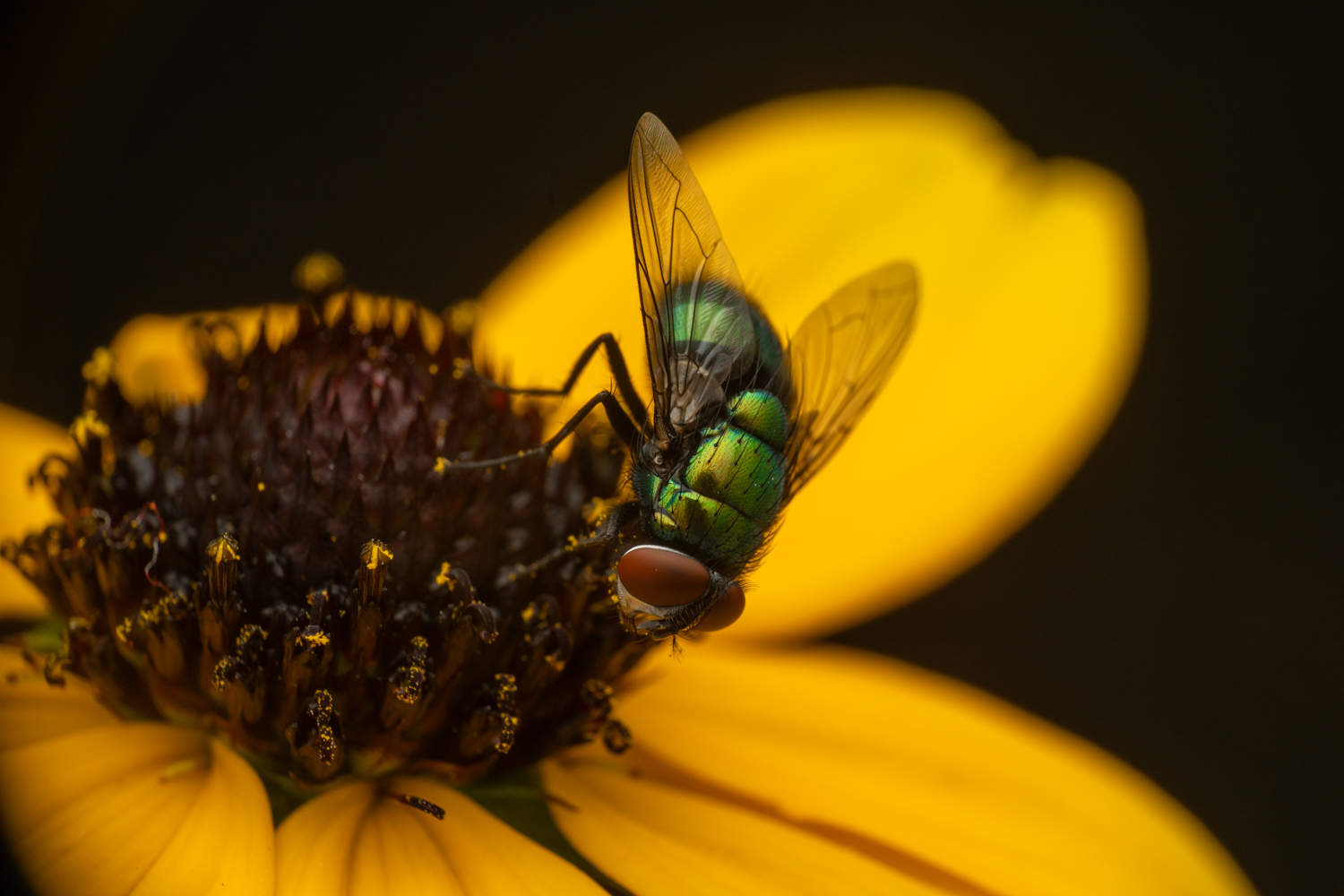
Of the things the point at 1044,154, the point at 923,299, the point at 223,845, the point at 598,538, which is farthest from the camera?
the point at 1044,154

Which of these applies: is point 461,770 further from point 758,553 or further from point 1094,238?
→ point 1094,238

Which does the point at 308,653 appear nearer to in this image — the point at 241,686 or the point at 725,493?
the point at 241,686

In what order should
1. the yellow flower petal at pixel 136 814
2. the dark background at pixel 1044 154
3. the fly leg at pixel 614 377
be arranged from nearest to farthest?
1. the yellow flower petal at pixel 136 814
2. the fly leg at pixel 614 377
3. the dark background at pixel 1044 154

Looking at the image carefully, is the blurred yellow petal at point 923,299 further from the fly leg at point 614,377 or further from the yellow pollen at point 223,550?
the yellow pollen at point 223,550

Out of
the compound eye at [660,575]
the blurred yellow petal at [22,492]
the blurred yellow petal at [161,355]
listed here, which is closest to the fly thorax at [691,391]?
the compound eye at [660,575]

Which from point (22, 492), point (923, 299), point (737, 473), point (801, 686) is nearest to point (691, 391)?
point (737, 473)

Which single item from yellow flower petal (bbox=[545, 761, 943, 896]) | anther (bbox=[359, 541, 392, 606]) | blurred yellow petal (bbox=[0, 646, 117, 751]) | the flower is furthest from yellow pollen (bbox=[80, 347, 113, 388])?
yellow flower petal (bbox=[545, 761, 943, 896])
